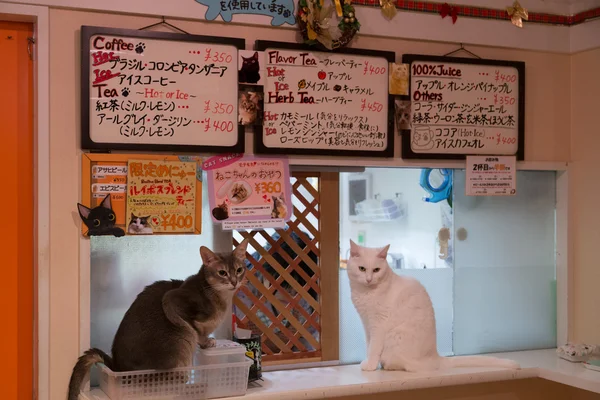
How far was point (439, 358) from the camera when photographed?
2473 millimetres

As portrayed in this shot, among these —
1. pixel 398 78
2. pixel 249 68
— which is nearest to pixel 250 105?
pixel 249 68

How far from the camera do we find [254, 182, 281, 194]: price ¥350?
2.32 meters

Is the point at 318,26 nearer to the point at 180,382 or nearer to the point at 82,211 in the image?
the point at 82,211

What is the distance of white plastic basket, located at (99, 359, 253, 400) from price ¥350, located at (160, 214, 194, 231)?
18.4 inches

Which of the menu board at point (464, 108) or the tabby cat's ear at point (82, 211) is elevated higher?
the menu board at point (464, 108)

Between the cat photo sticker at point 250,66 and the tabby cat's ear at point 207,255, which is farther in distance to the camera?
the cat photo sticker at point 250,66

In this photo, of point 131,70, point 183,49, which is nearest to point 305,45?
point 183,49

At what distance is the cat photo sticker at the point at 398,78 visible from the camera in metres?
2.47

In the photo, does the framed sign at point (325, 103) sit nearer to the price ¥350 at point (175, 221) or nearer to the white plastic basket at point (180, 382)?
the price ¥350 at point (175, 221)

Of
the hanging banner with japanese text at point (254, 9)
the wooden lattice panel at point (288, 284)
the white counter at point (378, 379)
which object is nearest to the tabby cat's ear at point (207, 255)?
the wooden lattice panel at point (288, 284)

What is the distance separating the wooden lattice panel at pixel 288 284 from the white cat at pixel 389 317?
6.4 inches

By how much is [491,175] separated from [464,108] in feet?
0.94

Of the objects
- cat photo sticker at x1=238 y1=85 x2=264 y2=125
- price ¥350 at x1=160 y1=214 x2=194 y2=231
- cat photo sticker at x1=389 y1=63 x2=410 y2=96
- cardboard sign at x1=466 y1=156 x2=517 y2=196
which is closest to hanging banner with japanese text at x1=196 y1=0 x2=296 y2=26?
cat photo sticker at x1=238 y1=85 x2=264 y2=125
